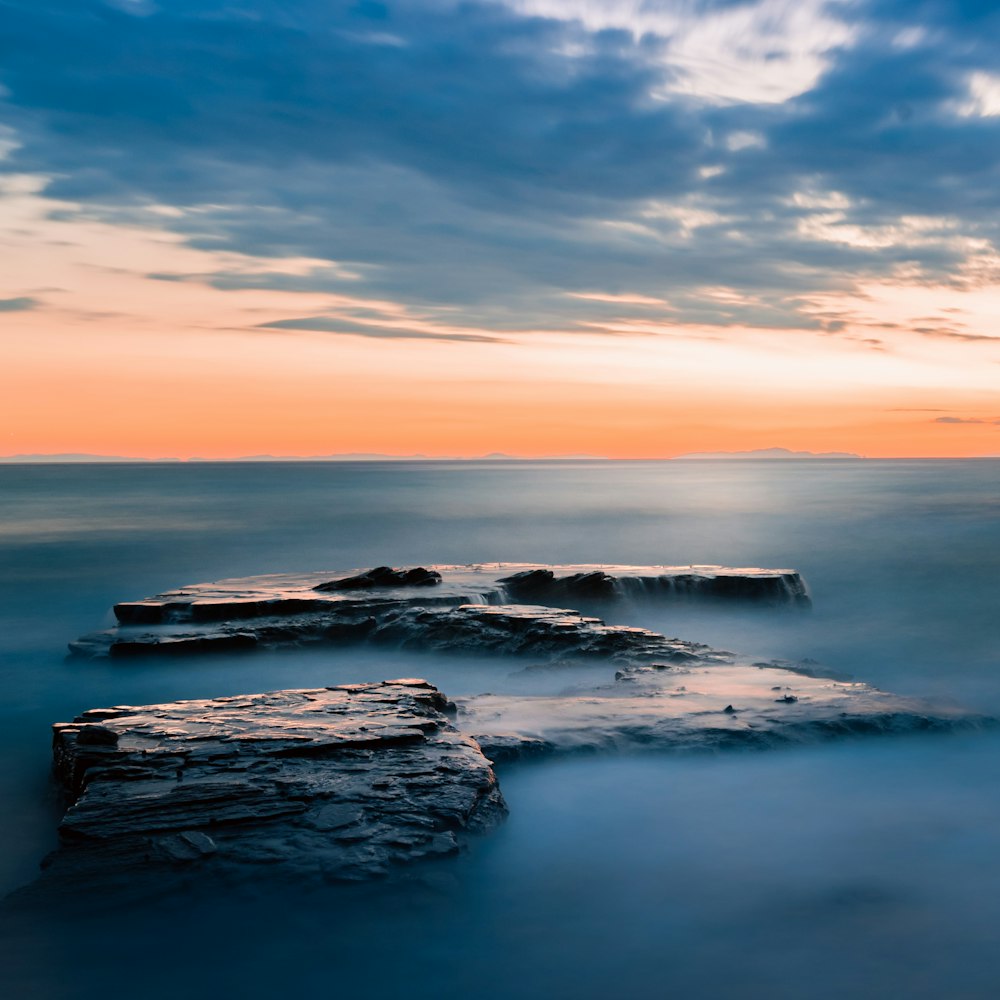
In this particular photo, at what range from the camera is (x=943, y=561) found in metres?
30.2

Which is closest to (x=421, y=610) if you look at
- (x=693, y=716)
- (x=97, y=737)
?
(x=693, y=716)

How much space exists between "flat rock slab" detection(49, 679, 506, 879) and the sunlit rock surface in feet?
17.0

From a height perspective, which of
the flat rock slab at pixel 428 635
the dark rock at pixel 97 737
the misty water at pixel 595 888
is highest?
the dark rock at pixel 97 737

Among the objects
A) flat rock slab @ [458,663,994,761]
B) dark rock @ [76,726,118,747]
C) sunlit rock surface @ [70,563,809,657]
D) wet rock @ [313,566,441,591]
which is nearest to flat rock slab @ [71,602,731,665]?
sunlit rock surface @ [70,563,809,657]

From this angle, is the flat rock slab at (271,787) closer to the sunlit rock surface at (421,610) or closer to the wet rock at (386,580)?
the sunlit rock surface at (421,610)

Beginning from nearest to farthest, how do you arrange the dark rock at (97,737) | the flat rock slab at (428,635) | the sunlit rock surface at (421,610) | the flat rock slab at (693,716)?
the dark rock at (97,737)
the flat rock slab at (693,716)
the flat rock slab at (428,635)
the sunlit rock surface at (421,610)

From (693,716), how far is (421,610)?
21.4 feet

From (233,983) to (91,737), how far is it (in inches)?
132

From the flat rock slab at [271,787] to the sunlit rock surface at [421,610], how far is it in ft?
17.0

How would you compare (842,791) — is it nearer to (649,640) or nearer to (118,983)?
(649,640)

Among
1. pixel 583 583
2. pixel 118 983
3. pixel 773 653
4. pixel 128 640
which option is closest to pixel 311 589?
pixel 128 640

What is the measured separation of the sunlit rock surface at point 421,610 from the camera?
47.0 ft

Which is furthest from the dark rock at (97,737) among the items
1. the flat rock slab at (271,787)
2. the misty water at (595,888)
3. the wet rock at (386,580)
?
the wet rock at (386,580)

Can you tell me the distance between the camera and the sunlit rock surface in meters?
14.3
